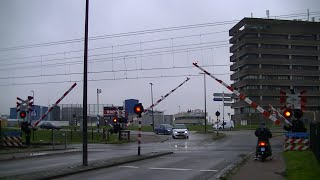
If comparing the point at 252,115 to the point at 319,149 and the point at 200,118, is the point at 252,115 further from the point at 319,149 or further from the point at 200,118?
the point at 319,149

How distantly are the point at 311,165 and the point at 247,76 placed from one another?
72.2m

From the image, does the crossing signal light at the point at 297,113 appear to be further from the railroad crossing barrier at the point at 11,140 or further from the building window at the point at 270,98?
the building window at the point at 270,98

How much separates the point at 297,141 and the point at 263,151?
14.8ft

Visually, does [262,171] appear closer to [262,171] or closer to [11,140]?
[262,171]

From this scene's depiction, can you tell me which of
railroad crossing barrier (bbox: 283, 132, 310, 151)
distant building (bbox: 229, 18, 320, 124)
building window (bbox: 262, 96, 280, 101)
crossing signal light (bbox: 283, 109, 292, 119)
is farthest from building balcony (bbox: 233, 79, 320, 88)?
railroad crossing barrier (bbox: 283, 132, 310, 151)

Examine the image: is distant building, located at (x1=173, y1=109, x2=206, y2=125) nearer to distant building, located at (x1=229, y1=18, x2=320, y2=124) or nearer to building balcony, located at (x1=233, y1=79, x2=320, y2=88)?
building balcony, located at (x1=233, y1=79, x2=320, y2=88)

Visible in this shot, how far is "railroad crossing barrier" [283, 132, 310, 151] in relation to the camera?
22656mm

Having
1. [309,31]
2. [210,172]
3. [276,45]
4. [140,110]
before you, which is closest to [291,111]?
[140,110]

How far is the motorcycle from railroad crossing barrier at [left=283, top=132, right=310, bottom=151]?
13.4 ft

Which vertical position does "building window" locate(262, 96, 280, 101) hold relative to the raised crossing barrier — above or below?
above

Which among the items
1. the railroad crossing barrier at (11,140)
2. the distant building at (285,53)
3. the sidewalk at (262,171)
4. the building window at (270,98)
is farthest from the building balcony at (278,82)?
the sidewalk at (262,171)

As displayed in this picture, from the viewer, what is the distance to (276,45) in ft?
162

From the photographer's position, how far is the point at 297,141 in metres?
22.7

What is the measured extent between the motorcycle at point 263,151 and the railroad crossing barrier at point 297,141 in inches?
161
